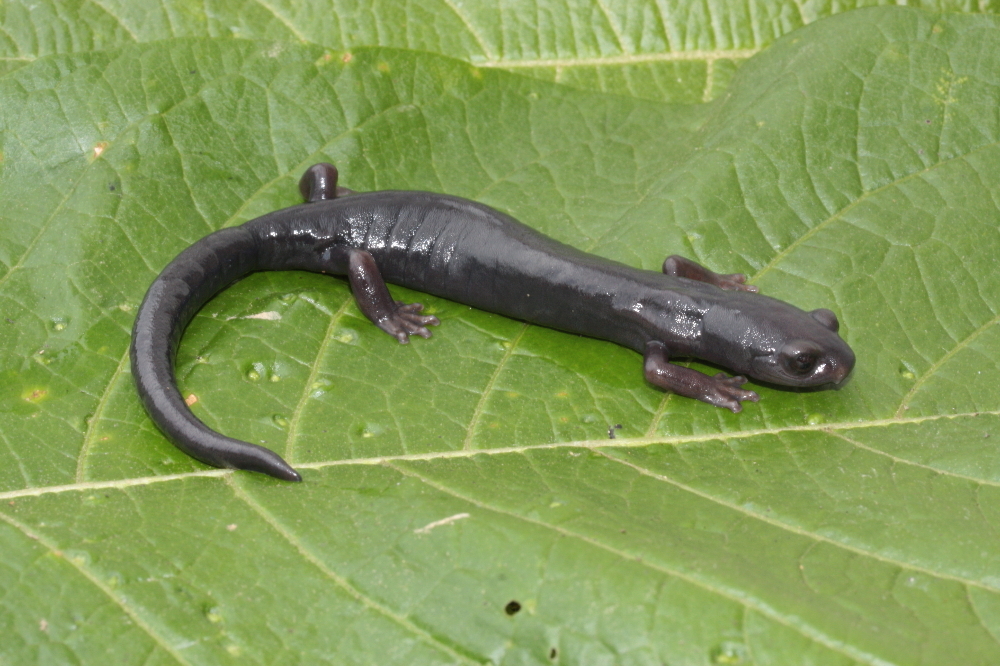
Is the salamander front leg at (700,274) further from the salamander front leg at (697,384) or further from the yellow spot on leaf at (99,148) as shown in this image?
the yellow spot on leaf at (99,148)

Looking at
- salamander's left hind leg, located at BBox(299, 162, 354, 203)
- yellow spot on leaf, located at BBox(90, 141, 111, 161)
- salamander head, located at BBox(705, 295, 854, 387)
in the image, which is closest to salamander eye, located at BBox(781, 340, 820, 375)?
salamander head, located at BBox(705, 295, 854, 387)

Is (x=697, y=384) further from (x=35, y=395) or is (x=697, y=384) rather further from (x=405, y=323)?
(x=35, y=395)

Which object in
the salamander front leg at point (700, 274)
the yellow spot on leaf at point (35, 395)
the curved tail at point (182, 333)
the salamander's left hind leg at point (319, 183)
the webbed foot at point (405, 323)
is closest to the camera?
the curved tail at point (182, 333)

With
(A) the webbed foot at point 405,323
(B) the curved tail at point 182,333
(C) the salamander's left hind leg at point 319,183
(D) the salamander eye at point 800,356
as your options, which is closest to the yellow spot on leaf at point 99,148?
(B) the curved tail at point 182,333

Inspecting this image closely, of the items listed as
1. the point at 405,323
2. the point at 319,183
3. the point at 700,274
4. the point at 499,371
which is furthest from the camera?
the point at 319,183

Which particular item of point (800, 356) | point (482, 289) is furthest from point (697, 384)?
point (482, 289)

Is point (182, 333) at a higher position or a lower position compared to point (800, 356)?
higher

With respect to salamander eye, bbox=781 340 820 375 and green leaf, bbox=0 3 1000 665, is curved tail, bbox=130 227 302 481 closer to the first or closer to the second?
green leaf, bbox=0 3 1000 665
